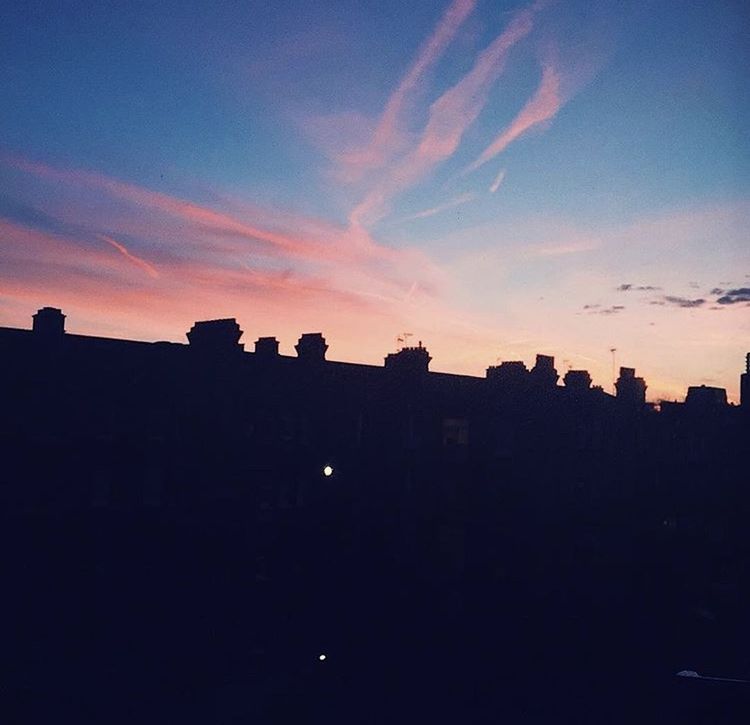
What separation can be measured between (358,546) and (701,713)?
59.4 ft

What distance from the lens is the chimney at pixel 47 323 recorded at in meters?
28.5

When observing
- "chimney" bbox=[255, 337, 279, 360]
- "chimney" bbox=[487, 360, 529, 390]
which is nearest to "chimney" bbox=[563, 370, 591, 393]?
"chimney" bbox=[487, 360, 529, 390]

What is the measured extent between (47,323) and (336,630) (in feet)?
58.7

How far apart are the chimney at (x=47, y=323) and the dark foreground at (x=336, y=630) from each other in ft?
22.9

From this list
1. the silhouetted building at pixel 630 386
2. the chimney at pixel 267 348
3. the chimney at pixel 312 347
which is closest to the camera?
the chimney at pixel 267 348

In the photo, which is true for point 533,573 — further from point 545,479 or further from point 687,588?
point 687,588

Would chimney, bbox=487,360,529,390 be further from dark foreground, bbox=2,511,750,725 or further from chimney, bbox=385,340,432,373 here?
dark foreground, bbox=2,511,750,725

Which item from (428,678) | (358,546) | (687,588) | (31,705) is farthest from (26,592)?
(687,588)

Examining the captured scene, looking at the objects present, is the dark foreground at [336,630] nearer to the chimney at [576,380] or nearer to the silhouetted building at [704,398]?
the chimney at [576,380]

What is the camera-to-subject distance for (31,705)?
84.1 feet

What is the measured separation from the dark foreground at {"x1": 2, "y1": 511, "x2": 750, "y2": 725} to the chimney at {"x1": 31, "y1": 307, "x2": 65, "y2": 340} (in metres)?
6.99

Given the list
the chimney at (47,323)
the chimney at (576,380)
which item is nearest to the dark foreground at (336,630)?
the chimney at (47,323)

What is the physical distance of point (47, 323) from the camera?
28.7 m

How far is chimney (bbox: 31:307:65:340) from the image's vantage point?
93.7 ft
